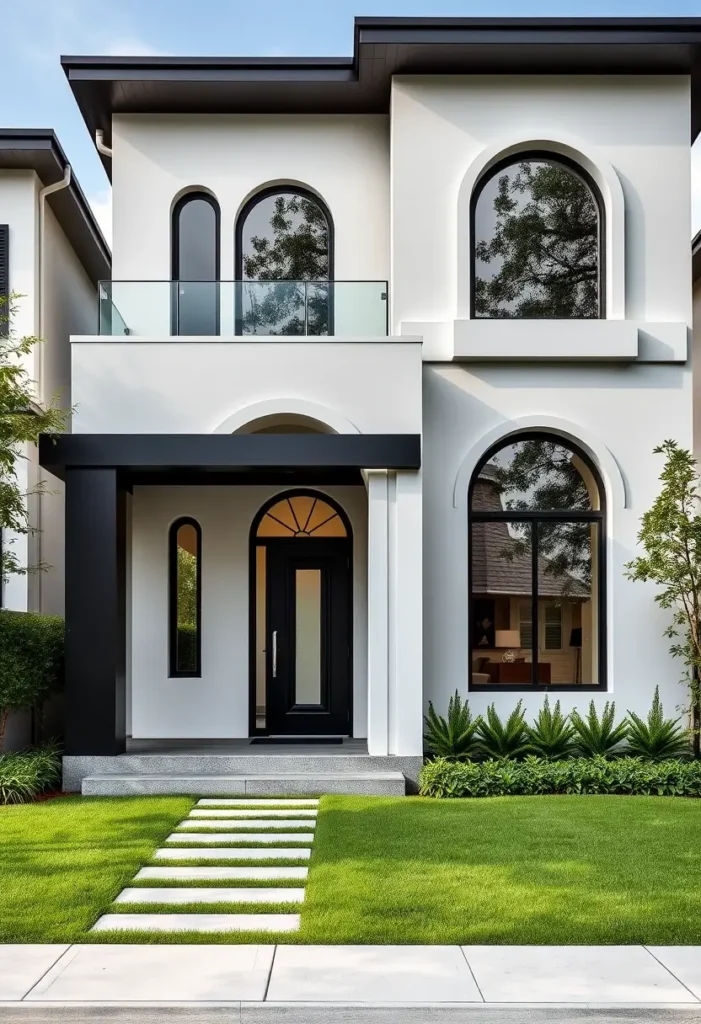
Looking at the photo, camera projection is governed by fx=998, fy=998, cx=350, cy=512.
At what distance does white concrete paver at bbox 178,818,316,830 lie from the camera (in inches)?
352

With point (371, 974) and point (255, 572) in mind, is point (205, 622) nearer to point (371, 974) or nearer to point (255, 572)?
point (255, 572)

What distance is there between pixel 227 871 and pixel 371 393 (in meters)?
5.63

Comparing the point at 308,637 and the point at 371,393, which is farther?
the point at 308,637

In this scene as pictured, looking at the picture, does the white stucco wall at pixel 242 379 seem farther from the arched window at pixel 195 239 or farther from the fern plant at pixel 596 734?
the fern plant at pixel 596 734

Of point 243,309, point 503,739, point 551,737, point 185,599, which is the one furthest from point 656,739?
point 243,309

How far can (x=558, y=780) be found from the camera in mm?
10492

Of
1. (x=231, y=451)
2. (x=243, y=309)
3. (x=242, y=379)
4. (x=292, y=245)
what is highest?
(x=292, y=245)

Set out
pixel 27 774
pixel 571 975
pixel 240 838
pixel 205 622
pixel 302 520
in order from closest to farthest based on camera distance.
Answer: pixel 571 975, pixel 240 838, pixel 27 774, pixel 205 622, pixel 302 520

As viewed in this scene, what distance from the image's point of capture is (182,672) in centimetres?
1307

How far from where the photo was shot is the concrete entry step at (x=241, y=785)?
10406mm

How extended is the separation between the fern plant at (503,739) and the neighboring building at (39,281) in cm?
553

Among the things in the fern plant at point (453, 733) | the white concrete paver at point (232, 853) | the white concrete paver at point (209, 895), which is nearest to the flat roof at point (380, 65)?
the fern plant at point (453, 733)

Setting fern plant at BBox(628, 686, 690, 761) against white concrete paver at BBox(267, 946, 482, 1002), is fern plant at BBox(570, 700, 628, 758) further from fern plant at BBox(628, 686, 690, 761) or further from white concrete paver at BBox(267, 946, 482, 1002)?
white concrete paver at BBox(267, 946, 482, 1002)

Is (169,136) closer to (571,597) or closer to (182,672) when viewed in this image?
(182,672)
